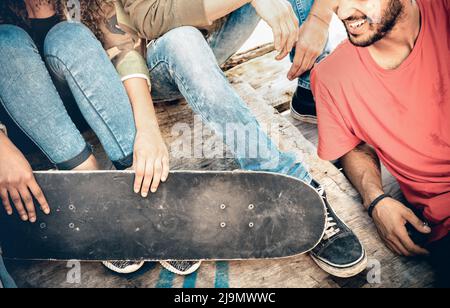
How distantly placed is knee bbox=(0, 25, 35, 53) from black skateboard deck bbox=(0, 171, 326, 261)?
19.3 inches

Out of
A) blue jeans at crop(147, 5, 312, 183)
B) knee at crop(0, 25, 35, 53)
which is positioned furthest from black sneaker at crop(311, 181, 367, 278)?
knee at crop(0, 25, 35, 53)

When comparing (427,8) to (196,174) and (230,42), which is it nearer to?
(230,42)

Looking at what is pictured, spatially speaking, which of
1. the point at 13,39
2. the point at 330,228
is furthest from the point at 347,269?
the point at 13,39

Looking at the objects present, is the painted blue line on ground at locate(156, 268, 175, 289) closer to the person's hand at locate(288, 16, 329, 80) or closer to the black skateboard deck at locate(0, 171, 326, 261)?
the black skateboard deck at locate(0, 171, 326, 261)

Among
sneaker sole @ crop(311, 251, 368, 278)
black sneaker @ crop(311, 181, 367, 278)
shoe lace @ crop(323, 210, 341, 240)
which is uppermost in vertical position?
shoe lace @ crop(323, 210, 341, 240)

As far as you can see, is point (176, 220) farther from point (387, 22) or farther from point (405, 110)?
point (387, 22)

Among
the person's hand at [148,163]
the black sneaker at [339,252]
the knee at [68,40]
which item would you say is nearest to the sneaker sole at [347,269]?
the black sneaker at [339,252]

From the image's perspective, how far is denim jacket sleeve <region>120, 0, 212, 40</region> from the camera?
5.12ft

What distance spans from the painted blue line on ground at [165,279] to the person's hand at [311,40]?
105 cm

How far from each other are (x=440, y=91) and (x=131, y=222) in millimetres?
1192

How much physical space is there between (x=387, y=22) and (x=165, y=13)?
A: 0.82m

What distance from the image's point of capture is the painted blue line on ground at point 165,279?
1.46 m

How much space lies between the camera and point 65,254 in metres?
1.47

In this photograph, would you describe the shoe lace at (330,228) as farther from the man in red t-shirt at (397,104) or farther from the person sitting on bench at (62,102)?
the person sitting on bench at (62,102)
